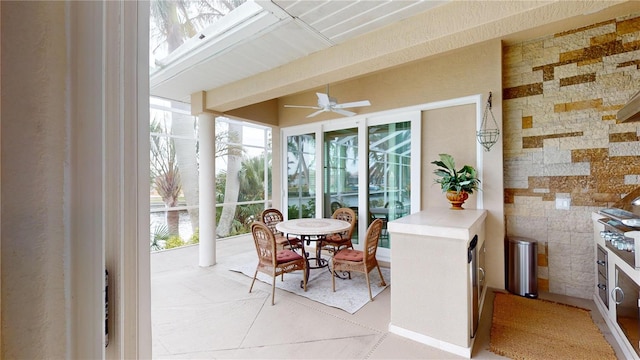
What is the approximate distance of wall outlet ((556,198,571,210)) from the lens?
3240mm

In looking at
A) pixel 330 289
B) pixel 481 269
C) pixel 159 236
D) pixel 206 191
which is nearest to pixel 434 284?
pixel 481 269

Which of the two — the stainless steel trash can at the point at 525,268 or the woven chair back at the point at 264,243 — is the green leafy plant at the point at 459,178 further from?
the woven chair back at the point at 264,243

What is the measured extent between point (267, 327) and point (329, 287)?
3.61 feet

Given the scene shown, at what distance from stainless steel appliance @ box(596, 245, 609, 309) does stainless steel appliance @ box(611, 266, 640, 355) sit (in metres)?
0.27

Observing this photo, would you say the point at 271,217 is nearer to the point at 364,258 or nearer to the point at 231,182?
the point at 364,258

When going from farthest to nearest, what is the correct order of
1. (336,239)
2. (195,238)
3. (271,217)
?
1. (195,238)
2. (271,217)
3. (336,239)

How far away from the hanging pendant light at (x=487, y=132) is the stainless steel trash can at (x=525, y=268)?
127 cm

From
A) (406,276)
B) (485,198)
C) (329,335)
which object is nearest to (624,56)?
(485,198)

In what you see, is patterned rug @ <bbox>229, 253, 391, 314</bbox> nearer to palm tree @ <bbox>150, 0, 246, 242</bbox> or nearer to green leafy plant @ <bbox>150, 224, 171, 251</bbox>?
green leafy plant @ <bbox>150, 224, 171, 251</bbox>

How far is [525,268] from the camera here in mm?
3281

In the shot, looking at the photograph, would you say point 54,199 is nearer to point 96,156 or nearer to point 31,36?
point 96,156

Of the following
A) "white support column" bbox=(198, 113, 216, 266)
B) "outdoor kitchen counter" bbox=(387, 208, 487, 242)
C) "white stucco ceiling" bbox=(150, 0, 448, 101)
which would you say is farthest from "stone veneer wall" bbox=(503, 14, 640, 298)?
"white support column" bbox=(198, 113, 216, 266)

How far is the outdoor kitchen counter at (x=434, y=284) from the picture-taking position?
2.16 m

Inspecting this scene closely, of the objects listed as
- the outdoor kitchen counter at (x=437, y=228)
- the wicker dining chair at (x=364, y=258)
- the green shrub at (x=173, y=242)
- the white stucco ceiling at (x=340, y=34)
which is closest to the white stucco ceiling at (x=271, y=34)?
the white stucco ceiling at (x=340, y=34)
